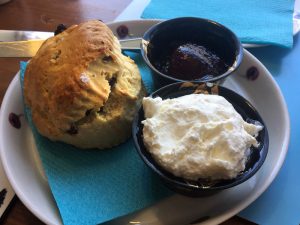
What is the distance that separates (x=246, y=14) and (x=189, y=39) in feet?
1.20

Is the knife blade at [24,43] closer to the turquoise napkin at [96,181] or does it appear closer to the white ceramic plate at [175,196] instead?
the white ceramic plate at [175,196]

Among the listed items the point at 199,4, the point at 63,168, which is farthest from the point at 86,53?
the point at 199,4

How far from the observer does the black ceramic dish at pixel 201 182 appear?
739mm

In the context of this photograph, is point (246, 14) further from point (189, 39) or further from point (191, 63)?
point (191, 63)

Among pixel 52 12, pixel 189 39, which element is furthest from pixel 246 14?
pixel 52 12

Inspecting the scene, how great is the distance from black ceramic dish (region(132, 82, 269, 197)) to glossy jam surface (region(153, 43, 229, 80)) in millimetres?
90

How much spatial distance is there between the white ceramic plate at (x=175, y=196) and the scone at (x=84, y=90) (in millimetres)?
96

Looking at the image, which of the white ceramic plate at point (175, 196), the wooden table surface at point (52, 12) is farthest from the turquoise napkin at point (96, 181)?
the wooden table surface at point (52, 12)

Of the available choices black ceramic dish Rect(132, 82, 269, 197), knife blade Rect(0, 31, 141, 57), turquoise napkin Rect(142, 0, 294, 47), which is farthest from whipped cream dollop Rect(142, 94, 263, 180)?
turquoise napkin Rect(142, 0, 294, 47)

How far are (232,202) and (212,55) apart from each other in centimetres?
47

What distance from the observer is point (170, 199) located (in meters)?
0.86

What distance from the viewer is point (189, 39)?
115 cm

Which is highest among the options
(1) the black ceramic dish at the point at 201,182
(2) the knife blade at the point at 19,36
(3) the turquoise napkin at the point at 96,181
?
(2) the knife blade at the point at 19,36

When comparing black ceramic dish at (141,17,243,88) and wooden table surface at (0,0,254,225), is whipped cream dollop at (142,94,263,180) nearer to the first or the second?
black ceramic dish at (141,17,243,88)
